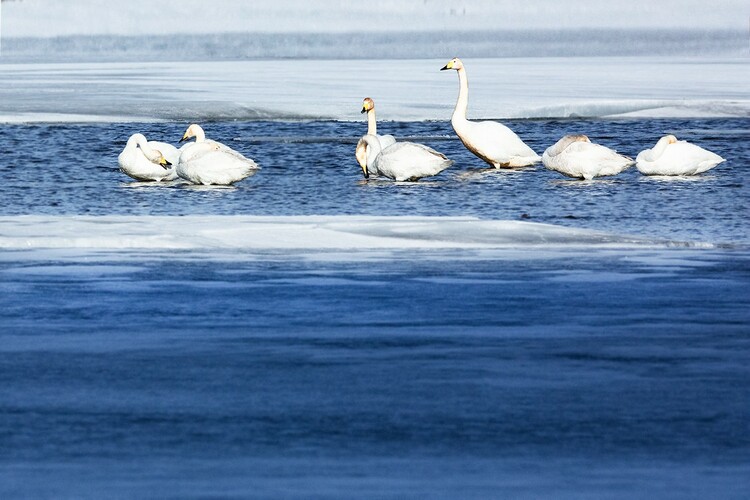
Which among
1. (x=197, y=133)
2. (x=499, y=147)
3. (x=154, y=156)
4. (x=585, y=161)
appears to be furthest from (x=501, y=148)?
(x=154, y=156)

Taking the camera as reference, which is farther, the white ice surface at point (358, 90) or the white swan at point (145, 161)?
the white ice surface at point (358, 90)

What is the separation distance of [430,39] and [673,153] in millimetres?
40739

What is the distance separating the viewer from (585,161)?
17.6 meters

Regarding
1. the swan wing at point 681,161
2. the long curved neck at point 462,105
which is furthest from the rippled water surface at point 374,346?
the long curved neck at point 462,105

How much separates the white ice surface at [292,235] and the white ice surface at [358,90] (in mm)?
12426

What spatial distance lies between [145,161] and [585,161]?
488 cm

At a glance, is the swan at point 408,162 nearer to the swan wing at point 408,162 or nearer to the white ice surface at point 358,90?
the swan wing at point 408,162

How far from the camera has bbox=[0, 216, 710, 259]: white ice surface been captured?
1156 centimetres

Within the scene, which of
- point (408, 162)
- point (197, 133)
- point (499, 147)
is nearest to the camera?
point (408, 162)

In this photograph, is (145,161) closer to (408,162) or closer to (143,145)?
(143,145)

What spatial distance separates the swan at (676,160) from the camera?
58.4 ft

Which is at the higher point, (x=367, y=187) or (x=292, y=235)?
(x=292, y=235)

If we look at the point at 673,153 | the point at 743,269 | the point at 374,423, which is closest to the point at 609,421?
the point at 374,423

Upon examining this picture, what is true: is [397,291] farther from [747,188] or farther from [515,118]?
[515,118]
